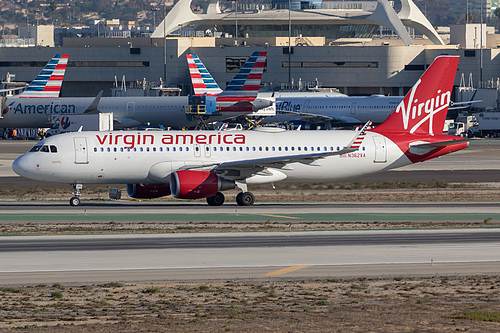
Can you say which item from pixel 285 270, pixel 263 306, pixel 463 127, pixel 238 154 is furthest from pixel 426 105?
pixel 463 127

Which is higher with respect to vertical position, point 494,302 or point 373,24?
point 373,24

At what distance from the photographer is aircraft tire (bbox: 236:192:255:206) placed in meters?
47.7

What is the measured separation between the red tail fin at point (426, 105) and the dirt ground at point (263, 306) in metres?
23.4

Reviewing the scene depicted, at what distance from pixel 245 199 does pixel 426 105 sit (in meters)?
11.9

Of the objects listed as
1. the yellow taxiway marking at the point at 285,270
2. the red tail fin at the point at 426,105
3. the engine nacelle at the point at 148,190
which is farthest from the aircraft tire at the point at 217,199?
the yellow taxiway marking at the point at 285,270

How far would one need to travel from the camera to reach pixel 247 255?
31641 mm

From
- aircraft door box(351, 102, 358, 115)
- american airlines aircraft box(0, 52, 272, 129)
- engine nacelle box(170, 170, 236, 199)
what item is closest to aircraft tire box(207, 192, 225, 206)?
engine nacelle box(170, 170, 236, 199)

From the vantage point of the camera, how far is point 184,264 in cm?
2986

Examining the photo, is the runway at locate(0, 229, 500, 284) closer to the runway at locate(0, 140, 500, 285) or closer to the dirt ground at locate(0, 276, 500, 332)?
the runway at locate(0, 140, 500, 285)

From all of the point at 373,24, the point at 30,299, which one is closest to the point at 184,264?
the point at 30,299

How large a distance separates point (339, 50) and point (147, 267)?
Answer: 5341 inches

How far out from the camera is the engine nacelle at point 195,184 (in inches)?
1784

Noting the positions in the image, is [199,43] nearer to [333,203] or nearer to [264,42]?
[264,42]

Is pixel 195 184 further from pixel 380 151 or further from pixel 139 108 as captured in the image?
pixel 139 108
